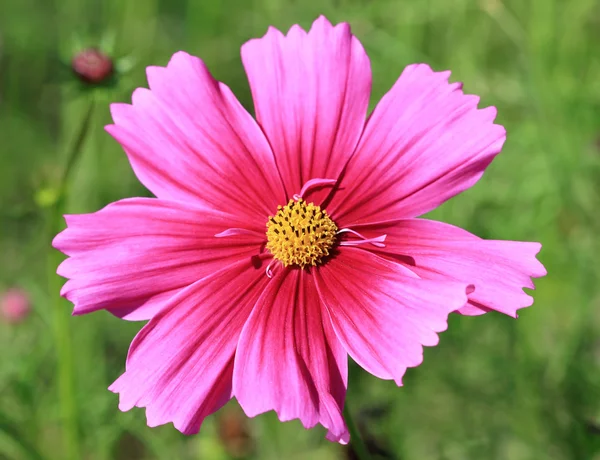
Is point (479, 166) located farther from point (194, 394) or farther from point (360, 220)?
point (194, 394)

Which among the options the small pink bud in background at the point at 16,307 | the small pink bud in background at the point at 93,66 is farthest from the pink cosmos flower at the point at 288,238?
the small pink bud in background at the point at 16,307

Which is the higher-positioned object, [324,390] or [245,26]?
[324,390]

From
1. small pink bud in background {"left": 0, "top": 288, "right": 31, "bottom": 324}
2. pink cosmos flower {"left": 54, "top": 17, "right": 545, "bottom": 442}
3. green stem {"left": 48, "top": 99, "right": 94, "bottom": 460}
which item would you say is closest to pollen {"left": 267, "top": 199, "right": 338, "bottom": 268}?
pink cosmos flower {"left": 54, "top": 17, "right": 545, "bottom": 442}

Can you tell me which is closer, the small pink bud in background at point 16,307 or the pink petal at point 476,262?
the pink petal at point 476,262

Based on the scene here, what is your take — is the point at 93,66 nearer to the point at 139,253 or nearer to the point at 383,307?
the point at 139,253

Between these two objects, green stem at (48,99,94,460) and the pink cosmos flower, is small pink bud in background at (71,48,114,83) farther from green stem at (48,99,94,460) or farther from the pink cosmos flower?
the pink cosmos flower

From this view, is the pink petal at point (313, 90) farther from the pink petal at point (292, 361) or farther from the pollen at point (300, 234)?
the pink petal at point (292, 361)

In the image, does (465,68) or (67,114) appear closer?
(465,68)

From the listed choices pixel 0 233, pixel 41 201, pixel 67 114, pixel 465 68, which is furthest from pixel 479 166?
pixel 0 233
